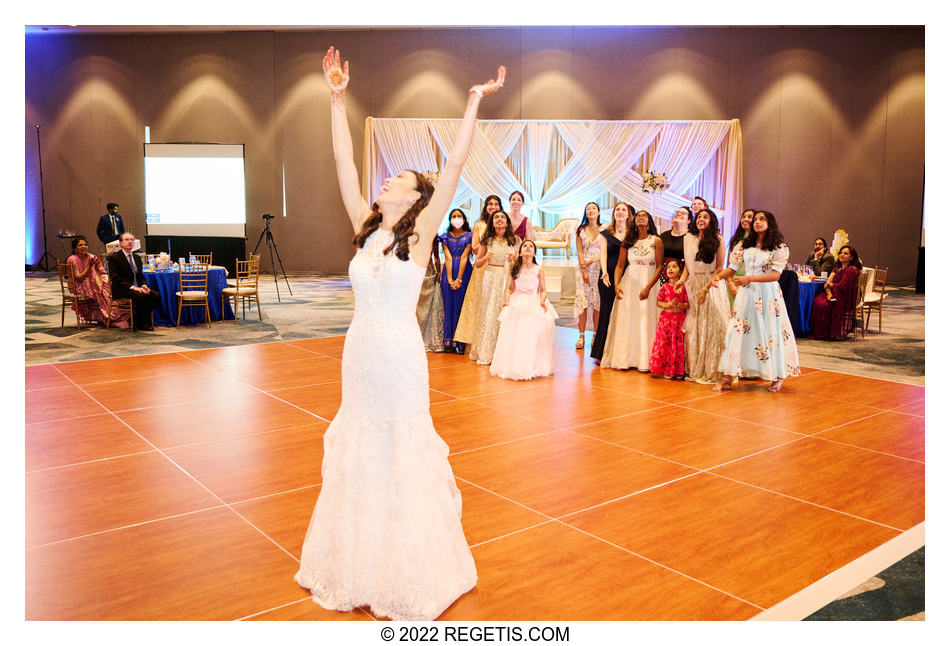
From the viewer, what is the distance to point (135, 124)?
53.1 feet

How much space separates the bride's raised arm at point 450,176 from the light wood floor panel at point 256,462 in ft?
6.29

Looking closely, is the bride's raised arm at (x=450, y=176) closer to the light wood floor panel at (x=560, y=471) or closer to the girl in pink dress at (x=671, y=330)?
the light wood floor panel at (x=560, y=471)

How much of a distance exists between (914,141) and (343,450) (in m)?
16.0

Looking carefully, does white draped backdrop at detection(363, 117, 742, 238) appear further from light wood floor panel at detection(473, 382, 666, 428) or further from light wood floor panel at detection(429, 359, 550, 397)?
light wood floor panel at detection(473, 382, 666, 428)

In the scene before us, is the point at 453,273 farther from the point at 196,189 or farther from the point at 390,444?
the point at 196,189

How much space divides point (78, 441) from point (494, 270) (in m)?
3.81

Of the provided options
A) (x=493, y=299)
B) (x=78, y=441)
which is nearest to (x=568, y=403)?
(x=493, y=299)

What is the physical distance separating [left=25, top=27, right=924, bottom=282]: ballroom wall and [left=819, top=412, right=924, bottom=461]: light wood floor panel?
35.4 ft

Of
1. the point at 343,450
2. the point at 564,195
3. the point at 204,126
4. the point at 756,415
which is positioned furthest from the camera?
the point at 204,126

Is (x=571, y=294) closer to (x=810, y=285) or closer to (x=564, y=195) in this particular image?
(x=564, y=195)

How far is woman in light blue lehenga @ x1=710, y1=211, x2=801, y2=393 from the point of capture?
596 cm

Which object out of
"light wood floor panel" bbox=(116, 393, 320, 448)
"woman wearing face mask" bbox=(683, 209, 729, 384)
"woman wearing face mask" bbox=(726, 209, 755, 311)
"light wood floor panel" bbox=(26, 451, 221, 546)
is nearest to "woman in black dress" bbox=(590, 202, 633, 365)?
"woman wearing face mask" bbox=(683, 209, 729, 384)

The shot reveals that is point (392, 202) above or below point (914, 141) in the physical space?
below

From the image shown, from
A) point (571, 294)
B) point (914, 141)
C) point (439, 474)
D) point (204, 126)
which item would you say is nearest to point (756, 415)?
point (439, 474)
